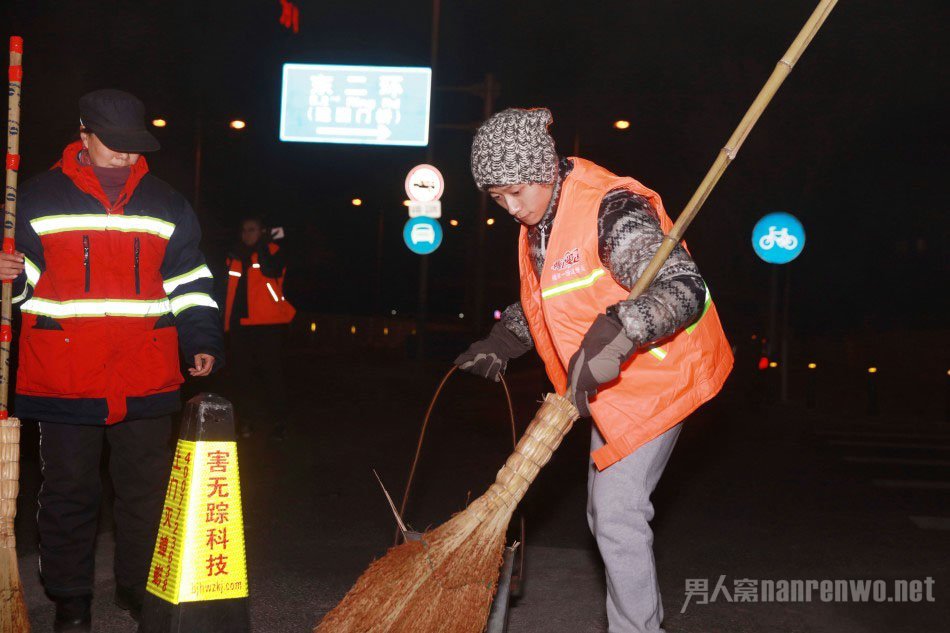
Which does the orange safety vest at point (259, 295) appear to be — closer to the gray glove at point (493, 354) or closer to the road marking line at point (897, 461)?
the gray glove at point (493, 354)

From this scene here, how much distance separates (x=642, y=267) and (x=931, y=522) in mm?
4609

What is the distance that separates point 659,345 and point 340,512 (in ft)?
11.8

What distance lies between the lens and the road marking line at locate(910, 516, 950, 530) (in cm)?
→ 623

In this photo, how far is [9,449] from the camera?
11.0ft

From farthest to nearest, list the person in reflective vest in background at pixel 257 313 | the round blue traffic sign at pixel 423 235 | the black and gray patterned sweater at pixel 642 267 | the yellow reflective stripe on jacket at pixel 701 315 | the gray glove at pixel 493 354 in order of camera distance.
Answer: the round blue traffic sign at pixel 423 235
the person in reflective vest in background at pixel 257 313
the gray glove at pixel 493 354
the yellow reflective stripe on jacket at pixel 701 315
the black and gray patterned sweater at pixel 642 267

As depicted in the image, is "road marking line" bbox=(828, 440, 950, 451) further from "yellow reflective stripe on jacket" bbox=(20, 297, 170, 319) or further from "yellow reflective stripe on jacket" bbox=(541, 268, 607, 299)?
"yellow reflective stripe on jacket" bbox=(20, 297, 170, 319)

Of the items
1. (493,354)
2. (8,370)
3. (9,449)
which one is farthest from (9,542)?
(493,354)

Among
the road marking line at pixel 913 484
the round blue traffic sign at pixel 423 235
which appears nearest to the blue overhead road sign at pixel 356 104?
the round blue traffic sign at pixel 423 235

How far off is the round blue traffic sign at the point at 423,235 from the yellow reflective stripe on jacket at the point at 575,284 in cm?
1500

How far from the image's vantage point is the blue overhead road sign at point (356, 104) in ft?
59.7

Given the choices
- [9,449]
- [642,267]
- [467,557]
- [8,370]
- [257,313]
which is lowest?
[467,557]

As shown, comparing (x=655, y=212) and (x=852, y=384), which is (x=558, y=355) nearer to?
(x=655, y=212)

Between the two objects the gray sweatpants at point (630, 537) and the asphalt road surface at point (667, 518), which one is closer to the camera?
the gray sweatpants at point (630, 537)

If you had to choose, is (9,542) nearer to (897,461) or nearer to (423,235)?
(897,461)
